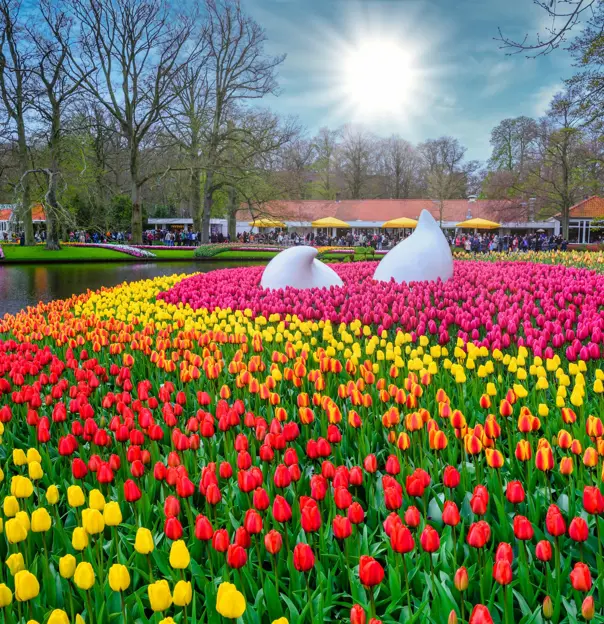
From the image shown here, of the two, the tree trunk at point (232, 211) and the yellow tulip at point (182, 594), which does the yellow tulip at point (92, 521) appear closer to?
the yellow tulip at point (182, 594)

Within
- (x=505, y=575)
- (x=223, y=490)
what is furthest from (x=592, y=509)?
(x=223, y=490)

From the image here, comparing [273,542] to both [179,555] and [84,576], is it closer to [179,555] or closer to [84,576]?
[179,555]

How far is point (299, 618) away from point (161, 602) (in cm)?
44

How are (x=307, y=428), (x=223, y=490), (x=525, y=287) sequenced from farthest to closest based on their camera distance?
1. (x=525, y=287)
2. (x=307, y=428)
3. (x=223, y=490)

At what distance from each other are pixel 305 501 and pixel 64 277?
60.7 feet

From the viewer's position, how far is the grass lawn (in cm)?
2428

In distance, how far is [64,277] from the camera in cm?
1884

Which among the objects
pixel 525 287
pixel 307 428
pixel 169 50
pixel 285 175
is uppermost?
pixel 169 50

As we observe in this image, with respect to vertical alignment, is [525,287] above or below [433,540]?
above

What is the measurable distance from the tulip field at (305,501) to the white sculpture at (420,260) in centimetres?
→ 426

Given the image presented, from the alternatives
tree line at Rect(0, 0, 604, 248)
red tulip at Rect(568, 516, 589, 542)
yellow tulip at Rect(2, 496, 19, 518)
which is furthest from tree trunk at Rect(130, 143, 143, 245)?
red tulip at Rect(568, 516, 589, 542)

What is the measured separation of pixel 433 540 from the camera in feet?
5.67

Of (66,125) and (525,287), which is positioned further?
(66,125)

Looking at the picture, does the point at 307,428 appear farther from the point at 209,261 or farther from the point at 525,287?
the point at 209,261
